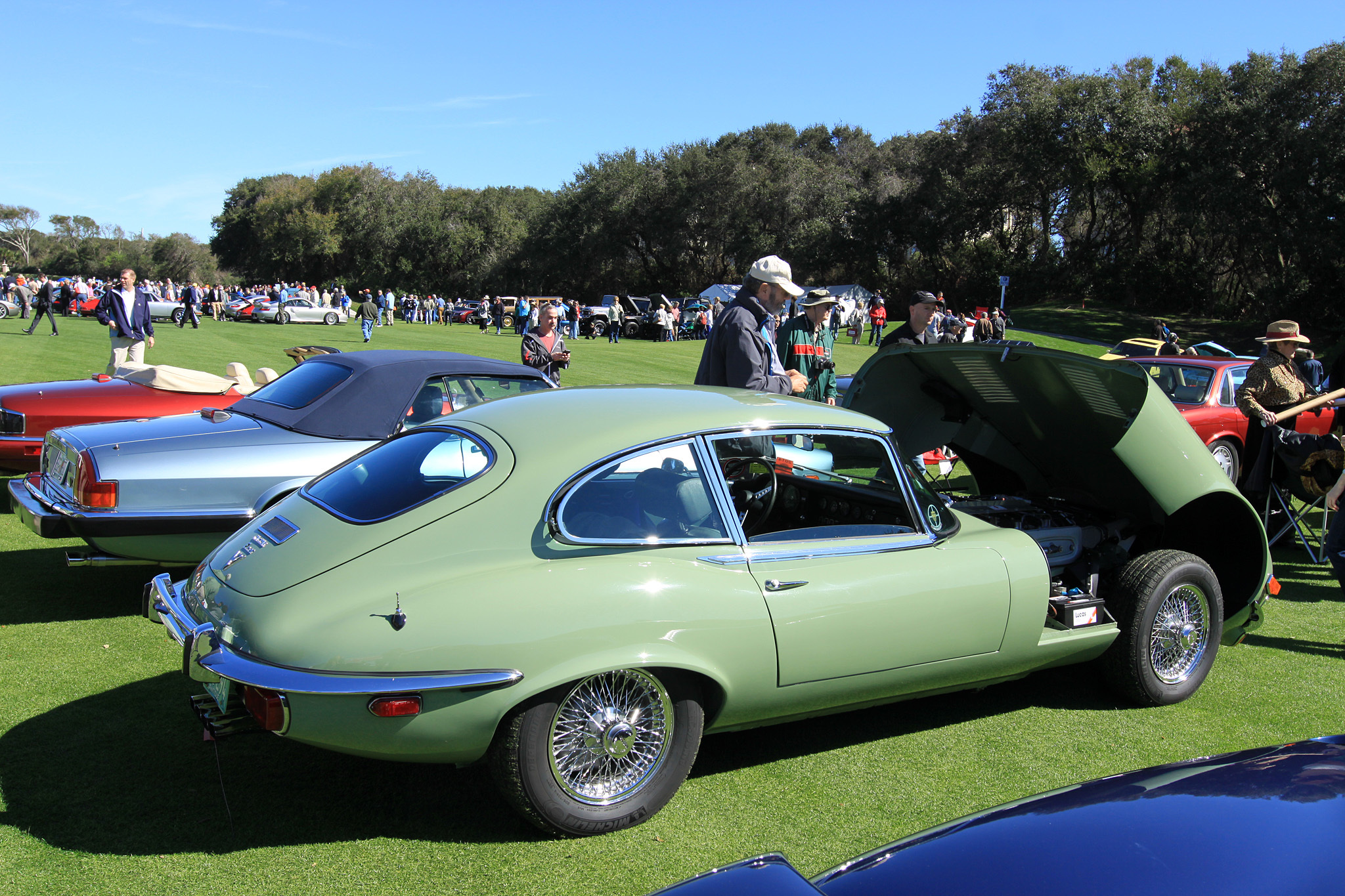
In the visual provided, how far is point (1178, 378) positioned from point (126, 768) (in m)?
11.0

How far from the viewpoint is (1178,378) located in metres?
10.8

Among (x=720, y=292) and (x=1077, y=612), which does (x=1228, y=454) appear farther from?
(x=720, y=292)

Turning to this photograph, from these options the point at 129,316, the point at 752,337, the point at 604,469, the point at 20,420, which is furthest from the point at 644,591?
the point at 129,316

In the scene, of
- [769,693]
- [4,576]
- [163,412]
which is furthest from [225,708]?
[163,412]

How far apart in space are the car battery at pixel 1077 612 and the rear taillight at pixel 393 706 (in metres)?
2.87

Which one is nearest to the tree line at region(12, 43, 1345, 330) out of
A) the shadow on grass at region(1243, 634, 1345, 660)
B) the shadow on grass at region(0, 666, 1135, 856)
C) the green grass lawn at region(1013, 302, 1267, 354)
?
the green grass lawn at region(1013, 302, 1267, 354)

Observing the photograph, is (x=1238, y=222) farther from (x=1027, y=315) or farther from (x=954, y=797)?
(x=954, y=797)

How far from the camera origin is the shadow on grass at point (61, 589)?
5.20m

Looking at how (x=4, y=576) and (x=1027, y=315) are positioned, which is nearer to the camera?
(x=4, y=576)

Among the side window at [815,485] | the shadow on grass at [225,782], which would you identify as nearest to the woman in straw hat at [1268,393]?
the shadow on grass at [225,782]

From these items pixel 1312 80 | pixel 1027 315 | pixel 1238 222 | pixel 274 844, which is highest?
pixel 1312 80

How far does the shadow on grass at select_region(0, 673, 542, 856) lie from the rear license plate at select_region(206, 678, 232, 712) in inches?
13.3

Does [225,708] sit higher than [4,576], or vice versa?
[225,708]

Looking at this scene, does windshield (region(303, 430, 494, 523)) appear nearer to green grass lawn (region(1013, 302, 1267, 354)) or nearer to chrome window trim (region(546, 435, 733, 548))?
chrome window trim (region(546, 435, 733, 548))
